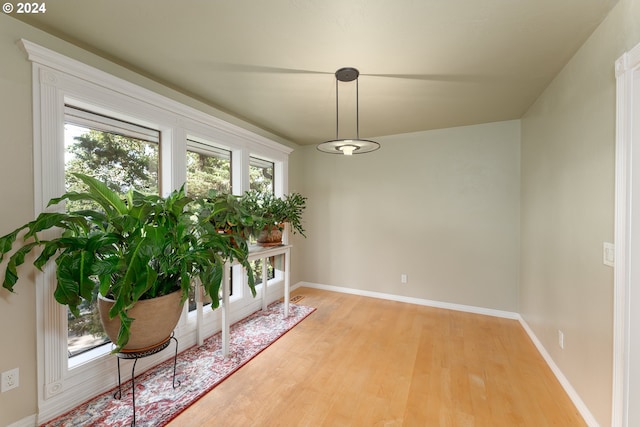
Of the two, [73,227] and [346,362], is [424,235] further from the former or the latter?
[73,227]

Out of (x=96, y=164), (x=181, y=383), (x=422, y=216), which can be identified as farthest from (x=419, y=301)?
(x=96, y=164)

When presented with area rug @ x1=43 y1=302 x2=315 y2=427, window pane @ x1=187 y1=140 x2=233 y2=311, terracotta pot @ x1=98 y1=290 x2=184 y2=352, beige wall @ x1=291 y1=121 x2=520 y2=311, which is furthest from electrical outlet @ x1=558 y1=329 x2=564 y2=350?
window pane @ x1=187 y1=140 x2=233 y2=311

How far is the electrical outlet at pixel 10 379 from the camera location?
145 centimetres

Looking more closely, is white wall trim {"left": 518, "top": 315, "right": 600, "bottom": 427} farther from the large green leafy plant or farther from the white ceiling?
the large green leafy plant

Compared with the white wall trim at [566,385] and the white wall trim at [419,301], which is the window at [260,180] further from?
the white wall trim at [566,385]

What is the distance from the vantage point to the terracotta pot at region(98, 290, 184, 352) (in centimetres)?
150

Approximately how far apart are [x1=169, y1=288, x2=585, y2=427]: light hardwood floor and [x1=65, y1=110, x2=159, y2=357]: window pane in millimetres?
982

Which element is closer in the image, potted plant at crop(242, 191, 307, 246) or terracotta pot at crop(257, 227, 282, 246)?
potted plant at crop(242, 191, 307, 246)

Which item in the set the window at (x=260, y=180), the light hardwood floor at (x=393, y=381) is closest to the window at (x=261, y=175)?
the window at (x=260, y=180)

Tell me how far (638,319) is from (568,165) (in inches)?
44.8

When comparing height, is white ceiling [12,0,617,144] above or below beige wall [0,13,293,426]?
above

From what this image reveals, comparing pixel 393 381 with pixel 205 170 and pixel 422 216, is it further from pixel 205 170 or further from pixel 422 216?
pixel 205 170

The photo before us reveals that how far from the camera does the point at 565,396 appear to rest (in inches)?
73.4

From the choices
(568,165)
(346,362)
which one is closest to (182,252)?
(346,362)
